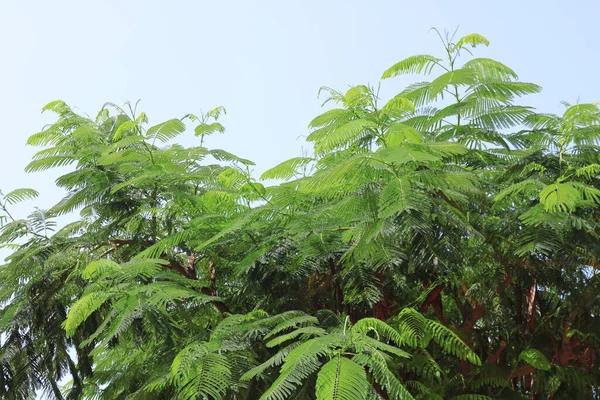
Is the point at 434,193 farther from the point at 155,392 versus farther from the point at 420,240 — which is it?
the point at 155,392

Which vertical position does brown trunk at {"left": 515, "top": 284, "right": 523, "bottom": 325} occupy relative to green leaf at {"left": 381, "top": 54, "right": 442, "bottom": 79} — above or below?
below

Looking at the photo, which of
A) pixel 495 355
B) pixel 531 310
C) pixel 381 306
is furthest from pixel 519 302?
pixel 381 306

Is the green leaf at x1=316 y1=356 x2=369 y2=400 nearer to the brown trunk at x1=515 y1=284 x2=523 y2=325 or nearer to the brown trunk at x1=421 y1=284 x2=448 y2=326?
the brown trunk at x1=421 y1=284 x2=448 y2=326

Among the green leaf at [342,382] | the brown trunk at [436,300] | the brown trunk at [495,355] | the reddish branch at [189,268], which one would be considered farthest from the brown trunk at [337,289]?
the green leaf at [342,382]

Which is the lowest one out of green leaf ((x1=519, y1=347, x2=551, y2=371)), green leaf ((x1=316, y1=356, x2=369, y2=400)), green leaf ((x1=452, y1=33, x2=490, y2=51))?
green leaf ((x1=316, y1=356, x2=369, y2=400))

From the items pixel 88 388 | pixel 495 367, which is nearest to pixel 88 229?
pixel 88 388

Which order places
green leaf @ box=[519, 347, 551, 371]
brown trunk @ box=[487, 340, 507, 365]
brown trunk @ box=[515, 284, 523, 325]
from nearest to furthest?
green leaf @ box=[519, 347, 551, 371] < brown trunk @ box=[487, 340, 507, 365] < brown trunk @ box=[515, 284, 523, 325]

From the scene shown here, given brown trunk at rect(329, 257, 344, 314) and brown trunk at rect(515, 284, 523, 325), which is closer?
brown trunk at rect(329, 257, 344, 314)

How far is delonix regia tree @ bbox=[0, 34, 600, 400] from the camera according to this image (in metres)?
4.57

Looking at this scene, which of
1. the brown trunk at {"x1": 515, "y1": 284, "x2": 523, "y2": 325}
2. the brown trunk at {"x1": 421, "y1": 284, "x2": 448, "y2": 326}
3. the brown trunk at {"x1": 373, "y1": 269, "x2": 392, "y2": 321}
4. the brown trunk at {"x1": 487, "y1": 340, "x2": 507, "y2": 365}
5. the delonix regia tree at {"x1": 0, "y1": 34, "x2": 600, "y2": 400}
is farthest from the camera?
the brown trunk at {"x1": 515, "y1": 284, "x2": 523, "y2": 325}

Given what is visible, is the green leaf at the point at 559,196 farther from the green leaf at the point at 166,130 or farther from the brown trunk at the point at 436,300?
the green leaf at the point at 166,130

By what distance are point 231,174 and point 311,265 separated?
80cm

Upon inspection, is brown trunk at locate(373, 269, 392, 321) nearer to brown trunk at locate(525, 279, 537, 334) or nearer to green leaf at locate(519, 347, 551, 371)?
green leaf at locate(519, 347, 551, 371)

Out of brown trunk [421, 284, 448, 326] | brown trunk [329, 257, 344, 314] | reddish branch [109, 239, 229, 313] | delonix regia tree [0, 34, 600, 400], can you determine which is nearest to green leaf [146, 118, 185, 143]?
delonix regia tree [0, 34, 600, 400]
